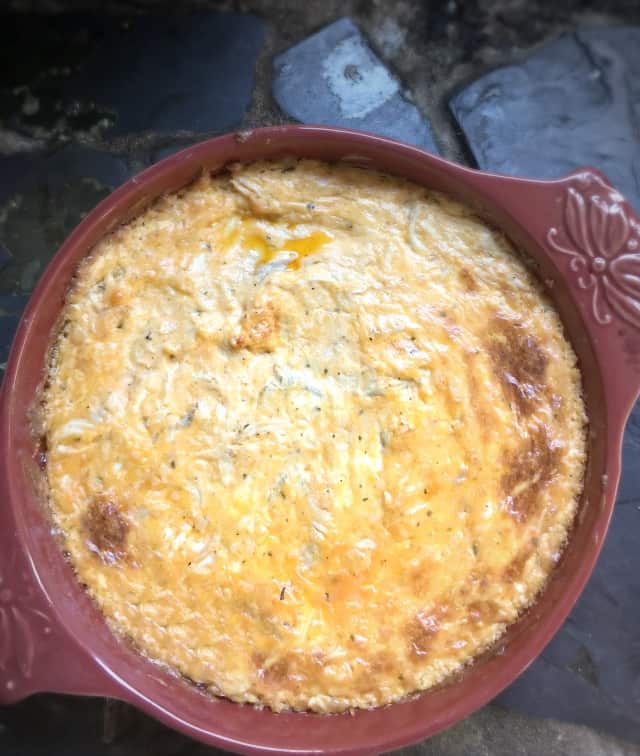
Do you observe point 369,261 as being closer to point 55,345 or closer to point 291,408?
point 291,408

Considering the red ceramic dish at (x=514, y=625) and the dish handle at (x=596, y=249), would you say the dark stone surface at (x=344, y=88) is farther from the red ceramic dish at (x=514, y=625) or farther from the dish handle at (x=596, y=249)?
the dish handle at (x=596, y=249)

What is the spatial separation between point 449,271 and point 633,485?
872 millimetres

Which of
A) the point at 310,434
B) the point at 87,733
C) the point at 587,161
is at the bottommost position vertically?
the point at 87,733

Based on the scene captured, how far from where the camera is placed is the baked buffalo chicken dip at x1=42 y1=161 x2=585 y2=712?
176cm

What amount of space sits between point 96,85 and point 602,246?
149 centimetres

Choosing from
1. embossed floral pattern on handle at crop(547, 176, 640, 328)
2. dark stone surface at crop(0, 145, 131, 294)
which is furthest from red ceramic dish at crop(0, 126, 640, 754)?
dark stone surface at crop(0, 145, 131, 294)

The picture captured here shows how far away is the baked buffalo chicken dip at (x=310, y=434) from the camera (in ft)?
5.77

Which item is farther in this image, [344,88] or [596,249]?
[344,88]

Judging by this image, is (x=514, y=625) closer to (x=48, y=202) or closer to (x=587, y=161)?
(x=587, y=161)

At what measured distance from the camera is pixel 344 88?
2.21m

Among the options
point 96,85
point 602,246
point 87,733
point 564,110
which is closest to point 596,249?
point 602,246

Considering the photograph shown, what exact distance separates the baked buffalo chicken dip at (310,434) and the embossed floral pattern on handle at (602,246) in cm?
13

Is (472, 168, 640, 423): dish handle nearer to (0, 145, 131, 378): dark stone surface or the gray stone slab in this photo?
the gray stone slab

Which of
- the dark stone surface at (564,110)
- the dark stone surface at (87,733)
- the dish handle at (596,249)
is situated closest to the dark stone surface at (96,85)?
the dark stone surface at (564,110)
